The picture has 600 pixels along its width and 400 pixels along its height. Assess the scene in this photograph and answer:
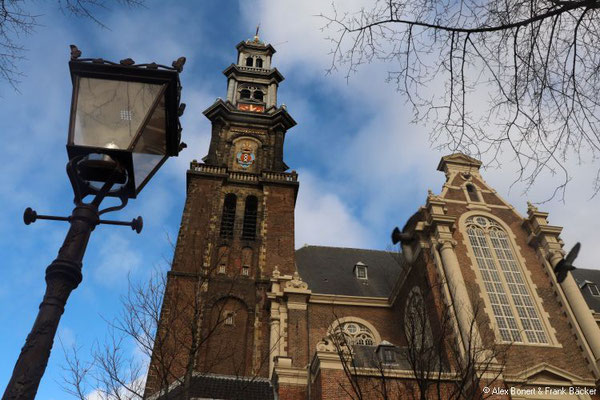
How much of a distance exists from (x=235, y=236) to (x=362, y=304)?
7.62 metres

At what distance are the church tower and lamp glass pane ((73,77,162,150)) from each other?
9385mm

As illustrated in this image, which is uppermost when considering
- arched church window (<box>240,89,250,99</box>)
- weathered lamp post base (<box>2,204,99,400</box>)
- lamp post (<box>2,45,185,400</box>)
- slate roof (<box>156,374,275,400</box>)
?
arched church window (<box>240,89,250,99</box>)

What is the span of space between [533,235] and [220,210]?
15.4 metres

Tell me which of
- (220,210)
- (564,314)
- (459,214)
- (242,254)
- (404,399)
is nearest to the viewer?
(404,399)

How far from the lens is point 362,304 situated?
21688mm

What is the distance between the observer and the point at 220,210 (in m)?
25.8

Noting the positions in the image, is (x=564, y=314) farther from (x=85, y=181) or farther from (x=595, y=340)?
(x=85, y=181)

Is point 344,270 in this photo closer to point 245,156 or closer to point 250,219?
point 250,219

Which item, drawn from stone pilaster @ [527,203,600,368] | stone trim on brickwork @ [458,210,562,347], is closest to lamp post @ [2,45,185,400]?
stone trim on brickwork @ [458,210,562,347]

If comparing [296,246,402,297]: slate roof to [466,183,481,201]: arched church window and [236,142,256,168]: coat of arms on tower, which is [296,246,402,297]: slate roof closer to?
[466,183,481,201]: arched church window

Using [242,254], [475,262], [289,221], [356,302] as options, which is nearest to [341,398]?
[475,262]

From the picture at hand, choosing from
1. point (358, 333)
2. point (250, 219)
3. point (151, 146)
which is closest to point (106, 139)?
point (151, 146)

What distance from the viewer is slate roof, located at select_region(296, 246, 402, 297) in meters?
23.5

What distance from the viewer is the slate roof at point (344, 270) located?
23.5m
